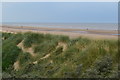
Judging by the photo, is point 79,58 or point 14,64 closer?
point 79,58

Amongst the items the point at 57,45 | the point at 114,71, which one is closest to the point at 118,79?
the point at 114,71

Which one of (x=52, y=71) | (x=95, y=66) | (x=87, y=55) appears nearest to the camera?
(x=95, y=66)

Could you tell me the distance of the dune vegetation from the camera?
6751 mm

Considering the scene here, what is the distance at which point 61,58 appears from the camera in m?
9.59

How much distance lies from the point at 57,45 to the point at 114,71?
610 centimetres

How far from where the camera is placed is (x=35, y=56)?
1187 centimetres

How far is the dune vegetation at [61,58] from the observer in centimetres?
675

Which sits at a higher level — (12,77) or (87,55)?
(87,55)

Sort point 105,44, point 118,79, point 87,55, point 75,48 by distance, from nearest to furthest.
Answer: point 118,79 < point 87,55 < point 105,44 < point 75,48

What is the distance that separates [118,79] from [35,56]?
252 inches

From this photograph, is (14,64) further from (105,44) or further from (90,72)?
(90,72)

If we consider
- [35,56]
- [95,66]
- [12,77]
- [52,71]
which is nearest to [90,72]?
[95,66]

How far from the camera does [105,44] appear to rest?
8.91m

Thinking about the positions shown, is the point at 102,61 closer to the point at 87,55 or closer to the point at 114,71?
the point at 114,71
